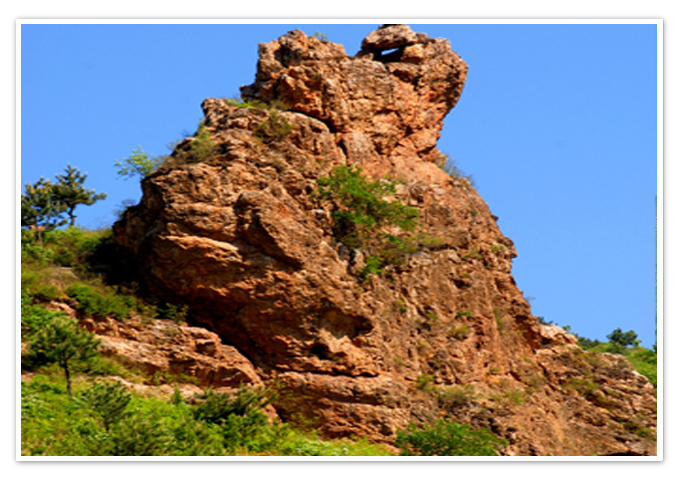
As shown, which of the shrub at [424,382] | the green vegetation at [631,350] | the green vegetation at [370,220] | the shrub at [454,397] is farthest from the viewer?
the green vegetation at [631,350]

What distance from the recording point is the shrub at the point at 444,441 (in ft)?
67.2

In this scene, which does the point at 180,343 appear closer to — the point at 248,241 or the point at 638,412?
the point at 248,241

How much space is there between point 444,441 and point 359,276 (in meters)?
5.37

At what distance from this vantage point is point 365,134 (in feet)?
91.5

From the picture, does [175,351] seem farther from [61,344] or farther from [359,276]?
[359,276]

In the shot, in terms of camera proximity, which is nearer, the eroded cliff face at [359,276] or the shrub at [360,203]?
the eroded cliff face at [359,276]

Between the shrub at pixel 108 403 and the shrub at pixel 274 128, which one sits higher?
the shrub at pixel 274 128

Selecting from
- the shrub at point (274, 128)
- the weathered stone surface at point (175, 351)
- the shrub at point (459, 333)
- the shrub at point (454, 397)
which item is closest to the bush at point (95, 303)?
the weathered stone surface at point (175, 351)

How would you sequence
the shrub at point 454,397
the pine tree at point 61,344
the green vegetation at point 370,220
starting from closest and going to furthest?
the pine tree at point 61,344, the shrub at point 454,397, the green vegetation at point 370,220

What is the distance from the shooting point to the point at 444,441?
2059 cm

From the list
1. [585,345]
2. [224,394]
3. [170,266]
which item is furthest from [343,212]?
[585,345]

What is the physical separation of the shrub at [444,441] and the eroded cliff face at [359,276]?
48 centimetres

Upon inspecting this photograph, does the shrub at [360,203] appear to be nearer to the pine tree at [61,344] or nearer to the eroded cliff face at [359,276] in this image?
the eroded cliff face at [359,276]
